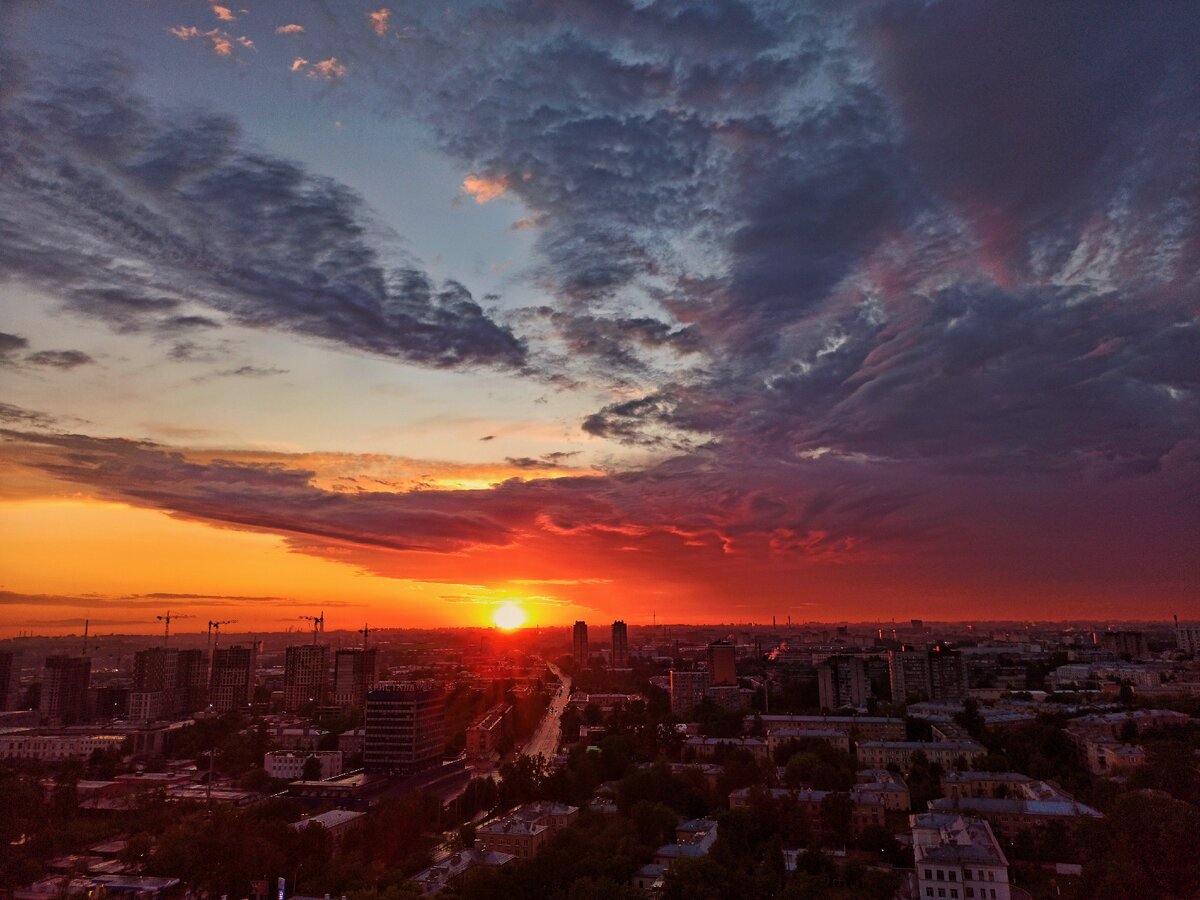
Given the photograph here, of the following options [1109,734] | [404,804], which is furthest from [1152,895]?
[1109,734]

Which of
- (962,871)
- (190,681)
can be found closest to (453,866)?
(962,871)

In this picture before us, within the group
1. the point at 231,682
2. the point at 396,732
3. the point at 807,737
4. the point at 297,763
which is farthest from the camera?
the point at 231,682

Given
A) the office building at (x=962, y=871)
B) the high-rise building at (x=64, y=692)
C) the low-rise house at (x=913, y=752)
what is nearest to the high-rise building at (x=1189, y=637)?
the low-rise house at (x=913, y=752)

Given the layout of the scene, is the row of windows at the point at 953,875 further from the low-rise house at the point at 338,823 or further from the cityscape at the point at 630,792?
the low-rise house at the point at 338,823

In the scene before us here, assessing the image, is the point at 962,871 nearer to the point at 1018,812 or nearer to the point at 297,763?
the point at 1018,812

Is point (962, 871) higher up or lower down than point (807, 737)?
lower down

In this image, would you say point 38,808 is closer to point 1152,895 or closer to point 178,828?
point 178,828

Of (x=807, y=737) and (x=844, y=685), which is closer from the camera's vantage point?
(x=807, y=737)
